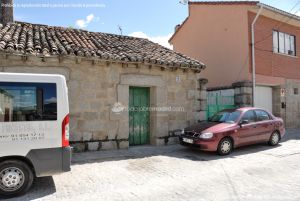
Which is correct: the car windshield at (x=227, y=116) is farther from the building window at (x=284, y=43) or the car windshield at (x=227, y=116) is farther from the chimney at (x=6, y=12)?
the chimney at (x=6, y=12)

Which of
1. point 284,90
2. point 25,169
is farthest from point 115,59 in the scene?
point 284,90

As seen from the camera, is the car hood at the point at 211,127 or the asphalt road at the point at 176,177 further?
the car hood at the point at 211,127

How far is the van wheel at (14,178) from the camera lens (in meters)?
4.89

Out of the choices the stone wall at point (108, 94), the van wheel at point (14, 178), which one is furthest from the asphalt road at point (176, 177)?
the stone wall at point (108, 94)

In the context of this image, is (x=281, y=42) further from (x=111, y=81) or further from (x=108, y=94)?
(x=108, y=94)

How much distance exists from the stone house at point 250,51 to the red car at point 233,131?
10.1 feet

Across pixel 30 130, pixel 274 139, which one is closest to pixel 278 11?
pixel 274 139

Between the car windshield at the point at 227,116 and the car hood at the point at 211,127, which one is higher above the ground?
the car windshield at the point at 227,116

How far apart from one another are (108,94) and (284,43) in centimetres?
1082

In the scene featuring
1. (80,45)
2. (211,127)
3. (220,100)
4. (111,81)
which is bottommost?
(211,127)

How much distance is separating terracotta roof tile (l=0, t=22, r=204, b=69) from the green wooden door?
49.7 inches

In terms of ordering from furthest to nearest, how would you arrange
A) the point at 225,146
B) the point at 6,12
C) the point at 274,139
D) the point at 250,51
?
the point at 250,51
the point at 6,12
the point at 274,139
the point at 225,146

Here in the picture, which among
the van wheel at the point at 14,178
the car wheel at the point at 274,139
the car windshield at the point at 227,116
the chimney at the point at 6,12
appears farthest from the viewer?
the chimney at the point at 6,12

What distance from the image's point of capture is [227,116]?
938 cm
